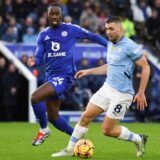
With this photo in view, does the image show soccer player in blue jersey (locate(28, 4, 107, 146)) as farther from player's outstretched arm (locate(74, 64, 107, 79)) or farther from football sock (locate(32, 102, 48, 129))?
player's outstretched arm (locate(74, 64, 107, 79))

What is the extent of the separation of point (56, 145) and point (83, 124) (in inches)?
111

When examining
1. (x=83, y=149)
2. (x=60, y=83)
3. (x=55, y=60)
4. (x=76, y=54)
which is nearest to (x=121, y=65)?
(x=83, y=149)

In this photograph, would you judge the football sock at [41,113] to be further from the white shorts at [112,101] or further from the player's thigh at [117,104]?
the player's thigh at [117,104]

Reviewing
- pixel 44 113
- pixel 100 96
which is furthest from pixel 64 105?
pixel 100 96

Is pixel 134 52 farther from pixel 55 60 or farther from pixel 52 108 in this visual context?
pixel 52 108

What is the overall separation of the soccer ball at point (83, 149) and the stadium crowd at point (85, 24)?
10.1 metres

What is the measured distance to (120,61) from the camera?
11.2 metres

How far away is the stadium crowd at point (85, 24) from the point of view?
72.5 feet

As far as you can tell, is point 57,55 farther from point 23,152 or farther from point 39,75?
point 39,75

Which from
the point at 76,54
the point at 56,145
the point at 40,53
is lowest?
the point at 56,145

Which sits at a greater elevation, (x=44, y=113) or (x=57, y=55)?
(x=57, y=55)

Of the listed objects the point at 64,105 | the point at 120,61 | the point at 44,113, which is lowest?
the point at 64,105

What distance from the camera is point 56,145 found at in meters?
14.1

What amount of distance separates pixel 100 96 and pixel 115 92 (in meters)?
0.24
